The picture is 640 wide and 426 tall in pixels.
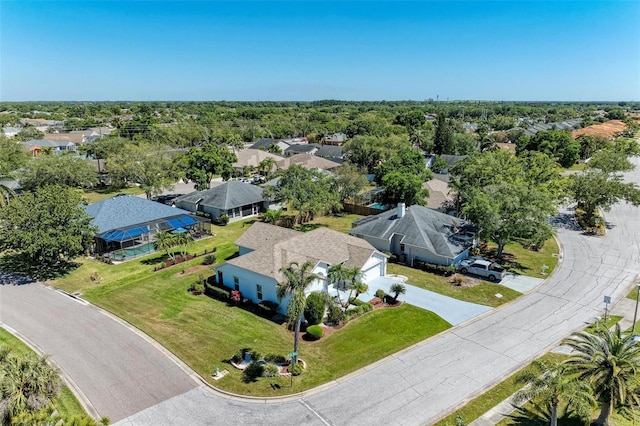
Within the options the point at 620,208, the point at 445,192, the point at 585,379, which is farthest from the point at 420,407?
the point at 620,208

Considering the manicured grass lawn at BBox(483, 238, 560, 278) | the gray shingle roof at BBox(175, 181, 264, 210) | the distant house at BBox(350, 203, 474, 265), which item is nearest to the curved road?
the manicured grass lawn at BBox(483, 238, 560, 278)

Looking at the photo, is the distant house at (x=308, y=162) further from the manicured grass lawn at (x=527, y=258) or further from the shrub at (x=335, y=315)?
the shrub at (x=335, y=315)

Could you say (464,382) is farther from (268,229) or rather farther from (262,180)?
(262,180)

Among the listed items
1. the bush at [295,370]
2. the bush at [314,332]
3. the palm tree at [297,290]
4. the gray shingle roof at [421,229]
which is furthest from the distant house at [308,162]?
the bush at [295,370]

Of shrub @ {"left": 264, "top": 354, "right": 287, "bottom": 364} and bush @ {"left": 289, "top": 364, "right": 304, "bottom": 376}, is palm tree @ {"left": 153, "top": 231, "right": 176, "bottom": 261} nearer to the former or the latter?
shrub @ {"left": 264, "top": 354, "right": 287, "bottom": 364}

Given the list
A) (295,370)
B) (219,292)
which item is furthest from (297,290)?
(219,292)
